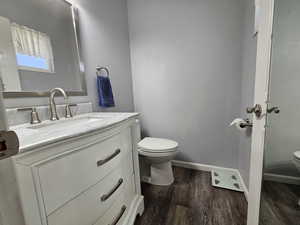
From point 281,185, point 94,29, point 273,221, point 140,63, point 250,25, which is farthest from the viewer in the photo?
point 140,63

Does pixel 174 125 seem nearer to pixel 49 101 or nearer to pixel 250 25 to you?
pixel 250 25

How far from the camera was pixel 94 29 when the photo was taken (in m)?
1.37

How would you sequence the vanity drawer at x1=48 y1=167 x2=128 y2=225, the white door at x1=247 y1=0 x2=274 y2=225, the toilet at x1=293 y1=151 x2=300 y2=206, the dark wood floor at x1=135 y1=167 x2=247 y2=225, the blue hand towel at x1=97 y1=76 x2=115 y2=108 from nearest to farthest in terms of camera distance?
the vanity drawer at x1=48 y1=167 x2=128 y2=225, the white door at x1=247 y1=0 x2=274 y2=225, the toilet at x1=293 y1=151 x2=300 y2=206, the dark wood floor at x1=135 y1=167 x2=247 y2=225, the blue hand towel at x1=97 y1=76 x2=115 y2=108

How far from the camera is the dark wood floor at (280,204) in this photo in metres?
0.89

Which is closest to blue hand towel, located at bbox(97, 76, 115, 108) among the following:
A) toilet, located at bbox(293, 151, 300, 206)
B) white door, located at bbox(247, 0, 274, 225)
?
white door, located at bbox(247, 0, 274, 225)

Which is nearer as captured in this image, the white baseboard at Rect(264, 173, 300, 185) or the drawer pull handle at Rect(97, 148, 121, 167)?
the drawer pull handle at Rect(97, 148, 121, 167)

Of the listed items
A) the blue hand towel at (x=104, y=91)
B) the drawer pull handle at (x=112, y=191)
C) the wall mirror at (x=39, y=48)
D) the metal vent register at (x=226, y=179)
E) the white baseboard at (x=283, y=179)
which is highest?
the wall mirror at (x=39, y=48)

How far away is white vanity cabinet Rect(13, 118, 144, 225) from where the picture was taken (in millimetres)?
431

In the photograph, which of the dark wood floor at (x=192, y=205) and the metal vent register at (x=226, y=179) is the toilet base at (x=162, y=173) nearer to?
the dark wood floor at (x=192, y=205)

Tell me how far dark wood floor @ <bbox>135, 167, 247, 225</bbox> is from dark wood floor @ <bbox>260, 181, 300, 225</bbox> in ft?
0.80

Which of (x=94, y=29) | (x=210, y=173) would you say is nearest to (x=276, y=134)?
(x=210, y=173)

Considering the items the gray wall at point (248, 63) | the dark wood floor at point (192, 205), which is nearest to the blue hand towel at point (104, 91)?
the dark wood floor at point (192, 205)

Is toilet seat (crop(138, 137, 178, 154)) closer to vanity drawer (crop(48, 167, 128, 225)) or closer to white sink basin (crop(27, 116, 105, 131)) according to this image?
vanity drawer (crop(48, 167, 128, 225))

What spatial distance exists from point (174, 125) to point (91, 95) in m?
1.12
